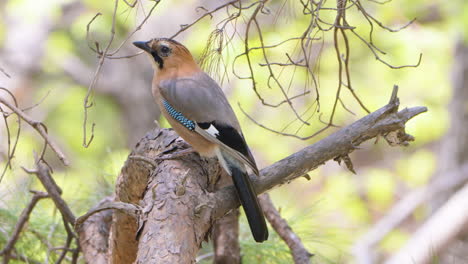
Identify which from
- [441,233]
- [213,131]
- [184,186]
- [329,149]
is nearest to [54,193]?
[213,131]

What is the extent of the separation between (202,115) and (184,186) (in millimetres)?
810

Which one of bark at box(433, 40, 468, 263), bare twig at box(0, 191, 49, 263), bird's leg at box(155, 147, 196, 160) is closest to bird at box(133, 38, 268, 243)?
bird's leg at box(155, 147, 196, 160)

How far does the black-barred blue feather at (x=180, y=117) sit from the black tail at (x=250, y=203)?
0.45 meters

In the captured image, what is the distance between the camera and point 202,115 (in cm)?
267

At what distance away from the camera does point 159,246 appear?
1.69 meters

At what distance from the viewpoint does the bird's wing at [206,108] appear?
2.49 m

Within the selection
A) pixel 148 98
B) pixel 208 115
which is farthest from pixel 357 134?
pixel 148 98

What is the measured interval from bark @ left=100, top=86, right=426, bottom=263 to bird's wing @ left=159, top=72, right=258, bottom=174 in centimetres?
14

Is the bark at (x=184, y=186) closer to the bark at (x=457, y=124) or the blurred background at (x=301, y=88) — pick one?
the blurred background at (x=301, y=88)

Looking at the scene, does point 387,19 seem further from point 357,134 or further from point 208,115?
point 357,134

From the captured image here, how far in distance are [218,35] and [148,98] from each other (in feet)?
18.3

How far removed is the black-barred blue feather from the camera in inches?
102

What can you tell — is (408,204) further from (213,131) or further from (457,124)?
(213,131)

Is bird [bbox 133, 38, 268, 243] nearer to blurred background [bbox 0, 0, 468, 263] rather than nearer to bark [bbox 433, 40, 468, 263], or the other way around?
blurred background [bbox 0, 0, 468, 263]
